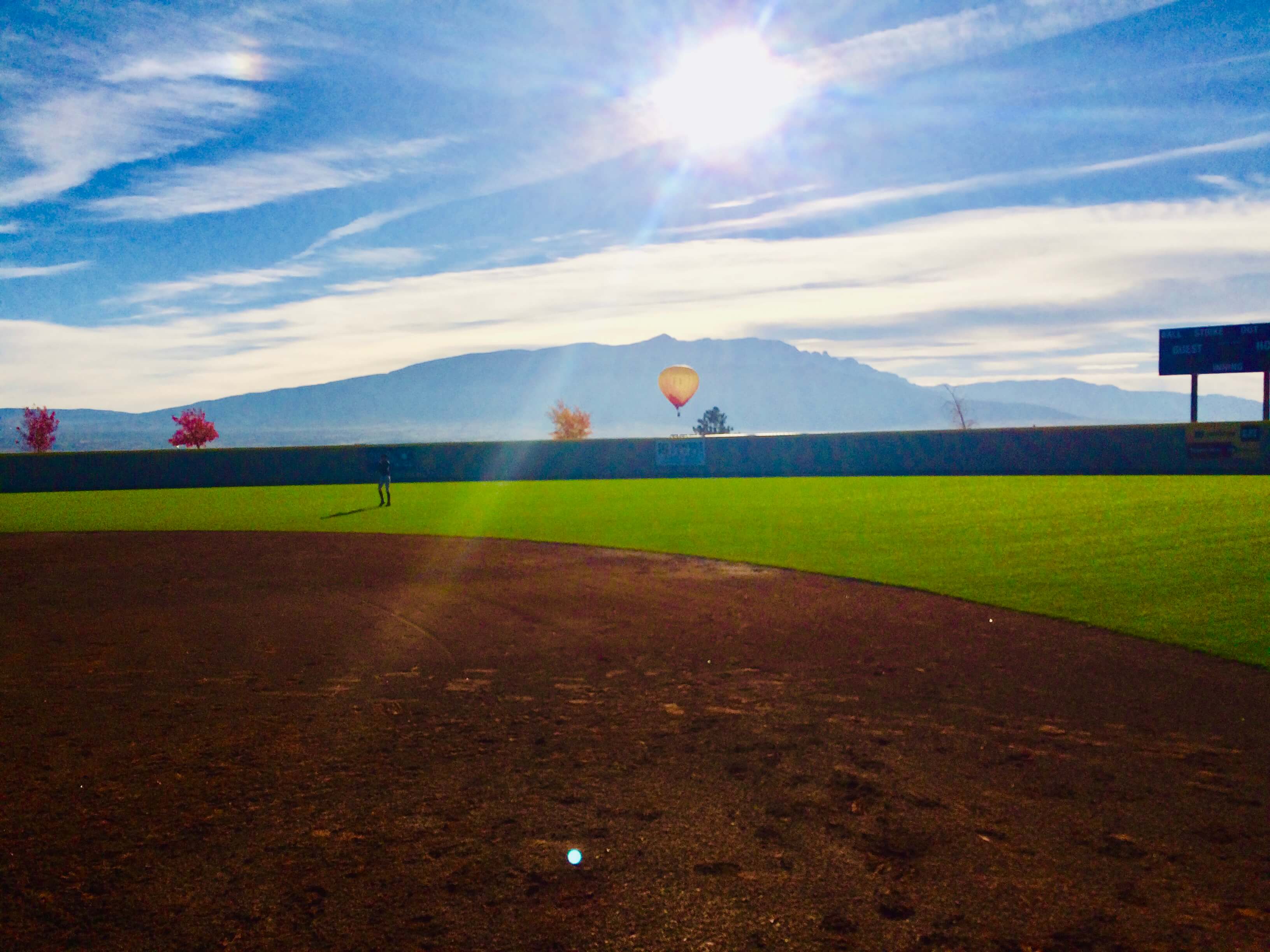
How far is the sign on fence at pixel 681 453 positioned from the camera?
42.5 metres

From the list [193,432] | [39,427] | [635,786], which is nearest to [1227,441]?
[635,786]

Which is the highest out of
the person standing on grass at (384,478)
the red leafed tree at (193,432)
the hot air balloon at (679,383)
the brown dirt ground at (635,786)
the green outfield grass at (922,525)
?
the hot air balloon at (679,383)

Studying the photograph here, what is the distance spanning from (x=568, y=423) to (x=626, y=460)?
79.7 meters

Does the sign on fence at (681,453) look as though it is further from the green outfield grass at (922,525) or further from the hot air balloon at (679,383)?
the hot air balloon at (679,383)

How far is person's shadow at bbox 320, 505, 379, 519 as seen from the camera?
22703 millimetres

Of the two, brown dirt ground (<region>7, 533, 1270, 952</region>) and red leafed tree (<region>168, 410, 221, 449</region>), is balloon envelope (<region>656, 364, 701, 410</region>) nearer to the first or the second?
red leafed tree (<region>168, 410, 221, 449</region>)

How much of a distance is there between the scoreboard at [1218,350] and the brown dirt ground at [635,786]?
3689 cm

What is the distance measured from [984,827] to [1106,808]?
2.23 feet

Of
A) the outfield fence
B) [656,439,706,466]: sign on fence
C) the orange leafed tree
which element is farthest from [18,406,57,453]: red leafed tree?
[656,439,706,466]: sign on fence

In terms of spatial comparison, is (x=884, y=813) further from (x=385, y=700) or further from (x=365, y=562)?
(x=365, y=562)

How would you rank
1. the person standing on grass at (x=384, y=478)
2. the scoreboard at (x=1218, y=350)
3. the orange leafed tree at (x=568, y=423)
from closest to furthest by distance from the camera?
the person standing on grass at (x=384, y=478) < the scoreboard at (x=1218, y=350) < the orange leafed tree at (x=568, y=423)

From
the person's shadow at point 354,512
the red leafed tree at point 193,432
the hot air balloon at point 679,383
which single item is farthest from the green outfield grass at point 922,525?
the red leafed tree at point 193,432

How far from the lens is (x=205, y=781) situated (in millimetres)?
4914

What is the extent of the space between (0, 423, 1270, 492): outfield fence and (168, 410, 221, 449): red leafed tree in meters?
62.4
